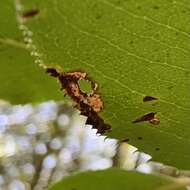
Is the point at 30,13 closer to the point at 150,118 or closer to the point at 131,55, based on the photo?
the point at 131,55

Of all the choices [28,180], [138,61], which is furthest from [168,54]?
[28,180]

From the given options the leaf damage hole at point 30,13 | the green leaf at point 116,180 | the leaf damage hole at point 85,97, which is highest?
the leaf damage hole at point 30,13

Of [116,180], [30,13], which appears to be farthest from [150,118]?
[30,13]

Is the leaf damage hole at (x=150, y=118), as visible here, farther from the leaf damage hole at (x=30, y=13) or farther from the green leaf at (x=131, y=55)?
the leaf damage hole at (x=30, y=13)

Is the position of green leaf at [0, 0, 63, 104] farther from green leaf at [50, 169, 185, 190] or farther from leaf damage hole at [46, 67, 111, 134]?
green leaf at [50, 169, 185, 190]

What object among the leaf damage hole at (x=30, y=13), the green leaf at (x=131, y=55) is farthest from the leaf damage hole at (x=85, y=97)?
the leaf damage hole at (x=30, y=13)

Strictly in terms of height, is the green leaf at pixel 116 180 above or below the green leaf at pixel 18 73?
below
